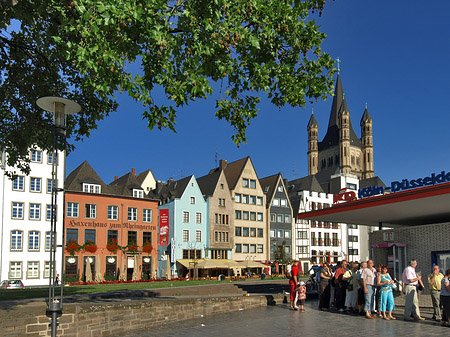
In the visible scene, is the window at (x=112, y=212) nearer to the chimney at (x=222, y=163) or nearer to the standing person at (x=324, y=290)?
the chimney at (x=222, y=163)

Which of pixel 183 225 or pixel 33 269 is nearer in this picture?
pixel 33 269

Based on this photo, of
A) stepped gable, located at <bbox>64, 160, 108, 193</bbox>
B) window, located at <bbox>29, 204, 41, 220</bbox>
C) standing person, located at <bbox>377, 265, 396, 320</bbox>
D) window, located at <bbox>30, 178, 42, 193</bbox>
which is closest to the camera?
standing person, located at <bbox>377, 265, 396, 320</bbox>

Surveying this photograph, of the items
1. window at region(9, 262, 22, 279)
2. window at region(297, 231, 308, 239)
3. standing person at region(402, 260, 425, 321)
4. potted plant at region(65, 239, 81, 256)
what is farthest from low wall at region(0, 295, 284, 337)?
window at region(297, 231, 308, 239)

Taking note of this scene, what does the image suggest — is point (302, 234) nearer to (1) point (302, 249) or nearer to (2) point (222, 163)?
(1) point (302, 249)

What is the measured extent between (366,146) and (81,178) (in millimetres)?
112264

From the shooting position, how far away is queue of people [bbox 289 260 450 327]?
14.2 m

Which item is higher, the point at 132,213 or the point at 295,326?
the point at 132,213

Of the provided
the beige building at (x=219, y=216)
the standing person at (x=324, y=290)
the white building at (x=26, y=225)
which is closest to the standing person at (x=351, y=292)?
the standing person at (x=324, y=290)

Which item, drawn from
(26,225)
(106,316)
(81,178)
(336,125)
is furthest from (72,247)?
(336,125)

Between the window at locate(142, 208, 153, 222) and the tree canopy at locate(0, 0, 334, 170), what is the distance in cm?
4544

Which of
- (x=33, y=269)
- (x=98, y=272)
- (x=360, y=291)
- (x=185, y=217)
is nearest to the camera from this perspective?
(x=360, y=291)

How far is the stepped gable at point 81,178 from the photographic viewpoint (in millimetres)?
55531

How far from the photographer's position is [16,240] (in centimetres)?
5041

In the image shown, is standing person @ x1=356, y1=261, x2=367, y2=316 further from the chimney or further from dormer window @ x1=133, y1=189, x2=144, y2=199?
the chimney
